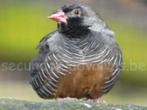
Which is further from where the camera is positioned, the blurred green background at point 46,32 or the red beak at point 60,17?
the blurred green background at point 46,32

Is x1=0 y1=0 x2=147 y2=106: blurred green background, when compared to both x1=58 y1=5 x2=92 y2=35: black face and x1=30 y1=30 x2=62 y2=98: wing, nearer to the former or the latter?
x1=30 y1=30 x2=62 y2=98: wing

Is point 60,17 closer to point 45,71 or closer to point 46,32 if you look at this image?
point 45,71

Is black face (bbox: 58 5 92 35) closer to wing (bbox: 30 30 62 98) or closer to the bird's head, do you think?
the bird's head

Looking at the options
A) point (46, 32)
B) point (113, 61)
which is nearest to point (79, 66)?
point (113, 61)

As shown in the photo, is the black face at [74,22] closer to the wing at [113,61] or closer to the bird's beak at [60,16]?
the bird's beak at [60,16]

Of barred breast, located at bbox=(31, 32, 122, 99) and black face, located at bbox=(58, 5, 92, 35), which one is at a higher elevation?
black face, located at bbox=(58, 5, 92, 35)

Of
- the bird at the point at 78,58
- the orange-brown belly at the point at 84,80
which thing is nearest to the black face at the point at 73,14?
the bird at the point at 78,58

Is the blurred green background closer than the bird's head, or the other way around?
the bird's head

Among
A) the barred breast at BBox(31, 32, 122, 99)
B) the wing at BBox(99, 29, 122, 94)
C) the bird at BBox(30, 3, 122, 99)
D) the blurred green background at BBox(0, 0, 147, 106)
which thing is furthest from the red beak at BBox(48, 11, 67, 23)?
the blurred green background at BBox(0, 0, 147, 106)
